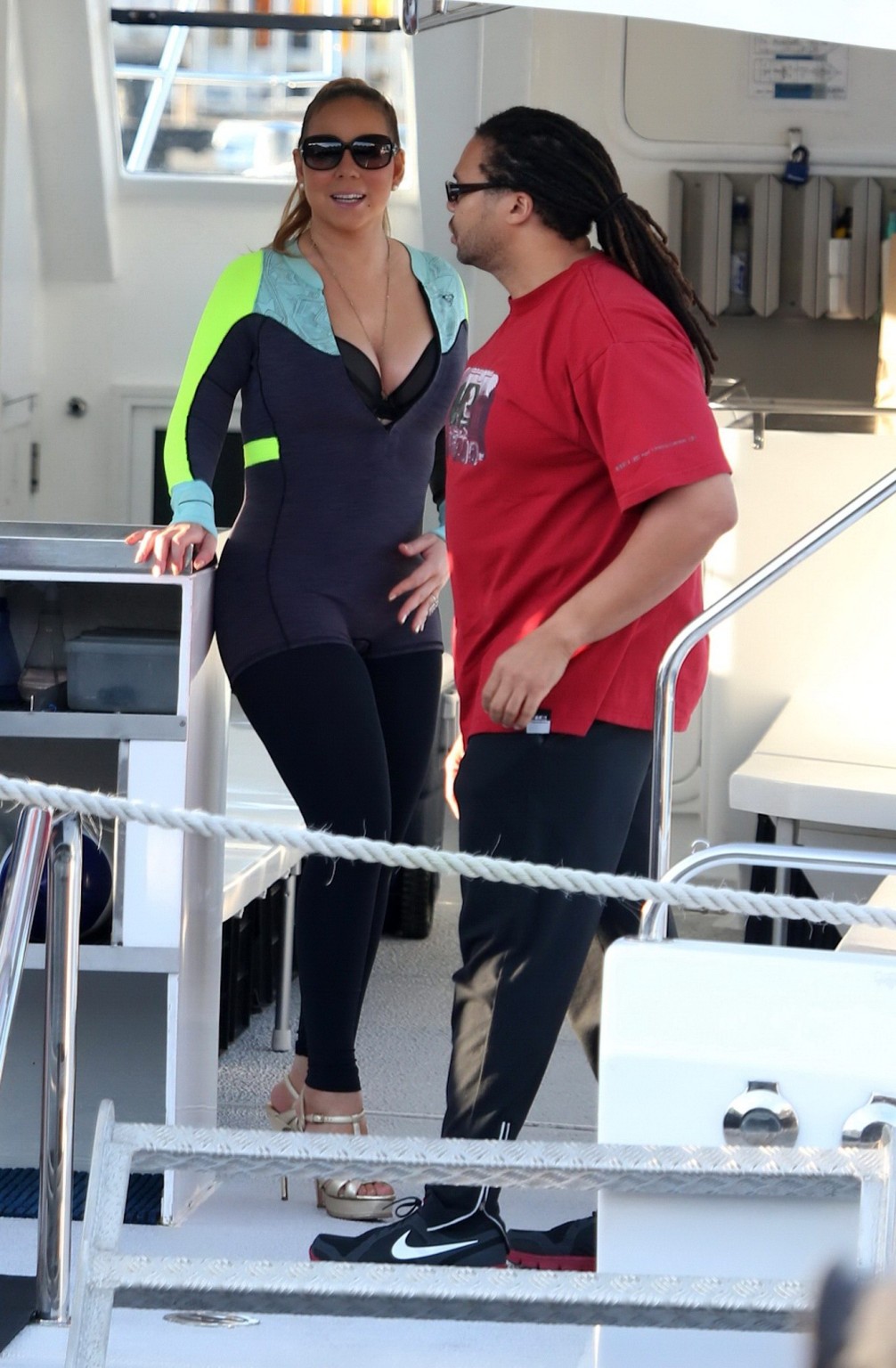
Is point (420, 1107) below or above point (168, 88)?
below

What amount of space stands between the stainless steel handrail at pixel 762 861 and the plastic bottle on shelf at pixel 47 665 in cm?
112

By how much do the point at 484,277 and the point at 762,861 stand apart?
13.4 feet

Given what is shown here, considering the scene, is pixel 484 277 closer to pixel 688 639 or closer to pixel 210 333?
pixel 210 333

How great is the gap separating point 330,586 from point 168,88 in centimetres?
406

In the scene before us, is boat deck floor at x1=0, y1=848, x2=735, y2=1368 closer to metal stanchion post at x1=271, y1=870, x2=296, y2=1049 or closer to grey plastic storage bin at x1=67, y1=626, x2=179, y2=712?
metal stanchion post at x1=271, y1=870, x2=296, y2=1049

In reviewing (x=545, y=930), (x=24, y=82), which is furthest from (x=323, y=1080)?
(x=24, y=82)

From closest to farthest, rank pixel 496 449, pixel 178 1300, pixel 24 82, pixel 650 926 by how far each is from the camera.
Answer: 1. pixel 178 1300
2. pixel 650 926
3. pixel 496 449
4. pixel 24 82

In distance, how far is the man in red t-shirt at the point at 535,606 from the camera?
2.05 metres


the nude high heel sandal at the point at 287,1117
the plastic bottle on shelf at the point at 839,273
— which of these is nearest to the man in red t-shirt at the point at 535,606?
the nude high heel sandal at the point at 287,1117

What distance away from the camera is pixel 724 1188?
1544 millimetres

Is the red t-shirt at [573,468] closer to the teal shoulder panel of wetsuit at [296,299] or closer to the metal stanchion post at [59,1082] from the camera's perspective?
the teal shoulder panel of wetsuit at [296,299]

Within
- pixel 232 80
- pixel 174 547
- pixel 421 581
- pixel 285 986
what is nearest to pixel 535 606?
pixel 421 581

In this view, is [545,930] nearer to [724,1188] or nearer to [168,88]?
[724,1188]

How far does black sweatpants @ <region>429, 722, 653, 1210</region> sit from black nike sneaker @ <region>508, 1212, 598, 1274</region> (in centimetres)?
18
